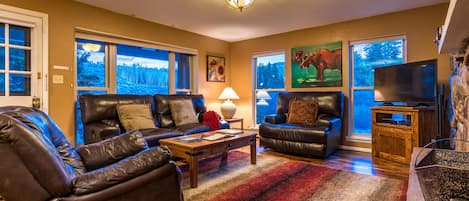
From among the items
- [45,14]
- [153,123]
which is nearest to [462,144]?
[153,123]

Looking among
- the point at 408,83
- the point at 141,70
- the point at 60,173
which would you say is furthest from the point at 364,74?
the point at 60,173

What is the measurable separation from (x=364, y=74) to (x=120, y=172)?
4.20 m

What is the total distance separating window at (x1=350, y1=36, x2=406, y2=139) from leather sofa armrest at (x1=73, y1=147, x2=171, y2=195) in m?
3.78

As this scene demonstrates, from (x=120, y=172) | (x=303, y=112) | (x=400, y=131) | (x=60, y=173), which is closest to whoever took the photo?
(x=60, y=173)

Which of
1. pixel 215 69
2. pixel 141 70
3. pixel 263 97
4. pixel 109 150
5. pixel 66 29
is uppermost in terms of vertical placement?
pixel 66 29

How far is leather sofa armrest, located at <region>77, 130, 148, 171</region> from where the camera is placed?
1.81m

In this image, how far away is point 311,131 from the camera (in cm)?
368

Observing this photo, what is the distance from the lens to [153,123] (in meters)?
3.71

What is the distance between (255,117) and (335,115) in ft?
6.54

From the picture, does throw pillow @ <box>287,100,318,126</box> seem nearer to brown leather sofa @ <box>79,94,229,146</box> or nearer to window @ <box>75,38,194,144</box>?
brown leather sofa @ <box>79,94,229,146</box>

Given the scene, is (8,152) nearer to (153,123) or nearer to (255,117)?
(153,123)

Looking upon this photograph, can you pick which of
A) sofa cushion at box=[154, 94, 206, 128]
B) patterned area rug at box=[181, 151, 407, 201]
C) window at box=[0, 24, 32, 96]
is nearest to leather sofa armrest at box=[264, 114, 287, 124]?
patterned area rug at box=[181, 151, 407, 201]

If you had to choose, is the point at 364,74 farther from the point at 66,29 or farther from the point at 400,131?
the point at 66,29

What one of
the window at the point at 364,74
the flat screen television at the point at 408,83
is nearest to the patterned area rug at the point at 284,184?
the flat screen television at the point at 408,83
